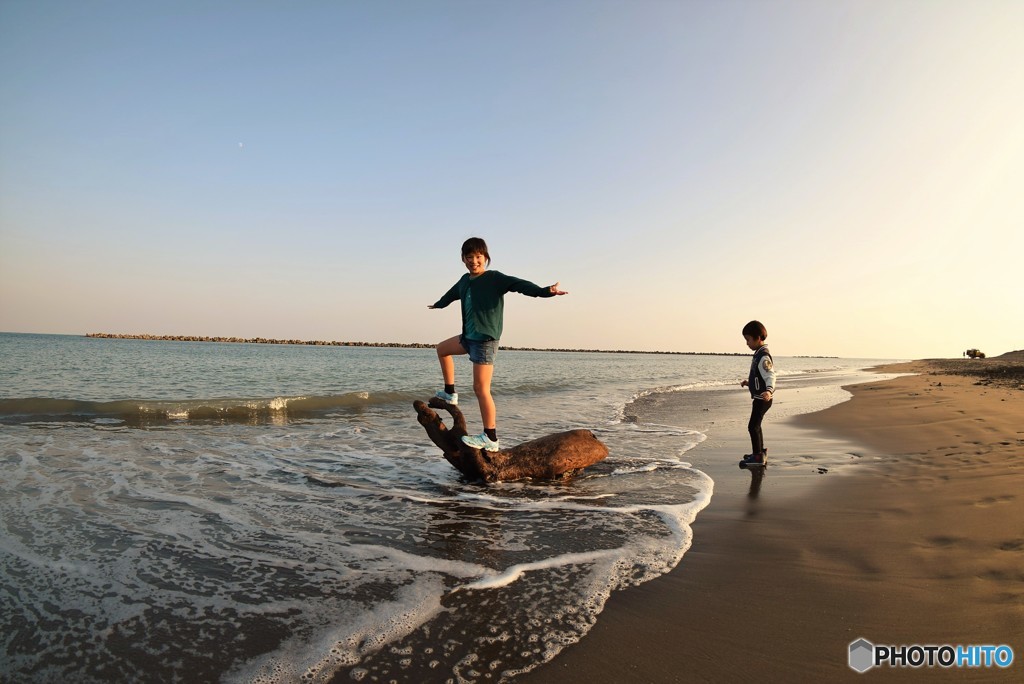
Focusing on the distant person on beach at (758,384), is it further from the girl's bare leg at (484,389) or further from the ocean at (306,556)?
the girl's bare leg at (484,389)

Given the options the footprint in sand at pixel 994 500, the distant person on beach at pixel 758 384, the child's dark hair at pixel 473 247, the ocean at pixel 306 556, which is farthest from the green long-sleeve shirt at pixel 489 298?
the footprint in sand at pixel 994 500

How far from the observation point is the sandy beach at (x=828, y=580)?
2414mm

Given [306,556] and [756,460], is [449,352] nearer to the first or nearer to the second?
[306,556]

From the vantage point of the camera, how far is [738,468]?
23.1 feet

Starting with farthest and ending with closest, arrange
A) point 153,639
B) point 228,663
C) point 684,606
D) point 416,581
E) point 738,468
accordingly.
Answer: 1. point 738,468
2. point 416,581
3. point 684,606
4. point 153,639
5. point 228,663

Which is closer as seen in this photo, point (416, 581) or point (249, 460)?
point (416, 581)

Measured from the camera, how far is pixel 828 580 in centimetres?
331

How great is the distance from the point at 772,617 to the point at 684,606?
46cm

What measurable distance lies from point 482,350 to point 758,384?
14.4 ft

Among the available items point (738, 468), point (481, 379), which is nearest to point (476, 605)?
point (481, 379)

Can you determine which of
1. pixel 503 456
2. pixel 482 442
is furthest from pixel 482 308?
pixel 503 456

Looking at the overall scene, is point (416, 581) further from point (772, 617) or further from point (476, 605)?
point (772, 617)

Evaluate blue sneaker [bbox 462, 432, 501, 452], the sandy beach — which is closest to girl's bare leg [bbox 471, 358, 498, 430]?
blue sneaker [bbox 462, 432, 501, 452]

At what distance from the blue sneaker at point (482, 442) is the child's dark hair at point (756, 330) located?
4.40m
